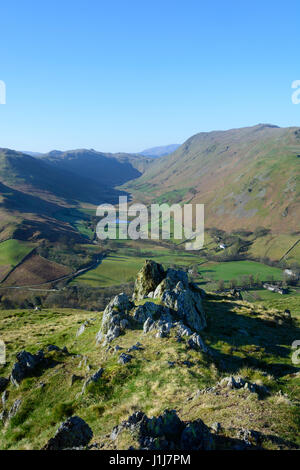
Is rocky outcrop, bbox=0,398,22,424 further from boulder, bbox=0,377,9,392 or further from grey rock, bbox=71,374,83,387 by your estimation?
boulder, bbox=0,377,9,392

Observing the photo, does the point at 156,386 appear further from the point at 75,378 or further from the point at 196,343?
the point at 196,343

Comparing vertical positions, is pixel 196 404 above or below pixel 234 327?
above

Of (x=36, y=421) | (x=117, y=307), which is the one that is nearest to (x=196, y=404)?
(x=36, y=421)

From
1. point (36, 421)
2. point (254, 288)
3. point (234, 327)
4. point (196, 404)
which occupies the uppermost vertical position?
point (196, 404)

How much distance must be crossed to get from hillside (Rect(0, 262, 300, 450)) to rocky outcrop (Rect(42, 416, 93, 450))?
49 millimetres

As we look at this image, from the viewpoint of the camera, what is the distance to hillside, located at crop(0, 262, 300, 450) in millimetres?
14586

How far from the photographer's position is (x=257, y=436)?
13984mm

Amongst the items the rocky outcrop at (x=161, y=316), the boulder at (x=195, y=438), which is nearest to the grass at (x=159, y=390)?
the boulder at (x=195, y=438)

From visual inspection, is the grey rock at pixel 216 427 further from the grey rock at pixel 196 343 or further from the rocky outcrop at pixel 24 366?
the rocky outcrop at pixel 24 366

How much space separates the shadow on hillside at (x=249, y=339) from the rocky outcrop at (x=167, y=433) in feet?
46.9

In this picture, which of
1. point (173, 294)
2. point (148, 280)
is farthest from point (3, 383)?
point (148, 280)
